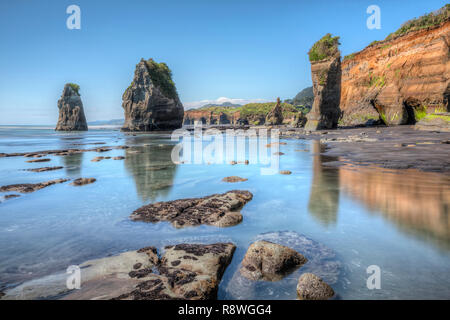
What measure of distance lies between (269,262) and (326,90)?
3548cm

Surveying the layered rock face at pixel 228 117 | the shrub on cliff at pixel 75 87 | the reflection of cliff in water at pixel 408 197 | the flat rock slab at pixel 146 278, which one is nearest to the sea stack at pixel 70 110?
the shrub on cliff at pixel 75 87

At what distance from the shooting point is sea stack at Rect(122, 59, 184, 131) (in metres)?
56.1

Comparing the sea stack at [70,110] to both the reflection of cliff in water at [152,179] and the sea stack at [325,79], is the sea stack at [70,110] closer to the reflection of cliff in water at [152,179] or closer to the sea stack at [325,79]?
the sea stack at [325,79]

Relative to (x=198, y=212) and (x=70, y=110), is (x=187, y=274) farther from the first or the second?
(x=70, y=110)

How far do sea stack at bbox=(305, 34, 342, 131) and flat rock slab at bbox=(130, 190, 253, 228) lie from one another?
1267 inches

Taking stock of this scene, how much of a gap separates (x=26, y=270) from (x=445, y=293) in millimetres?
5543

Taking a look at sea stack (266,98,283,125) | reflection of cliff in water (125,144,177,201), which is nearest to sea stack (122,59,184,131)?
sea stack (266,98,283,125)

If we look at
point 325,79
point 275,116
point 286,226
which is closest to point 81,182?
point 286,226

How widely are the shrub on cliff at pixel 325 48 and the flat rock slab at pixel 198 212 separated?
35.2 meters

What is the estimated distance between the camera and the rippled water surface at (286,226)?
322 cm

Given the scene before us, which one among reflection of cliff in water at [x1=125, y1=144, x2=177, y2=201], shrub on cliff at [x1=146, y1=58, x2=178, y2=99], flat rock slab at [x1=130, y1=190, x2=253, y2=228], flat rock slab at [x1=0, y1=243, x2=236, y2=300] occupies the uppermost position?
shrub on cliff at [x1=146, y1=58, x2=178, y2=99]

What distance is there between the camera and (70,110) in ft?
244

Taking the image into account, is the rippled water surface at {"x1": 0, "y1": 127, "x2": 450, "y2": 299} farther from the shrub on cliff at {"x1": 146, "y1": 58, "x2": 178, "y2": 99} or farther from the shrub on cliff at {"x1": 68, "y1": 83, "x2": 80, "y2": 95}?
the shrub on cliff at {"x1": 68, "y1": 83, "x2": 80, "y2": 95}
